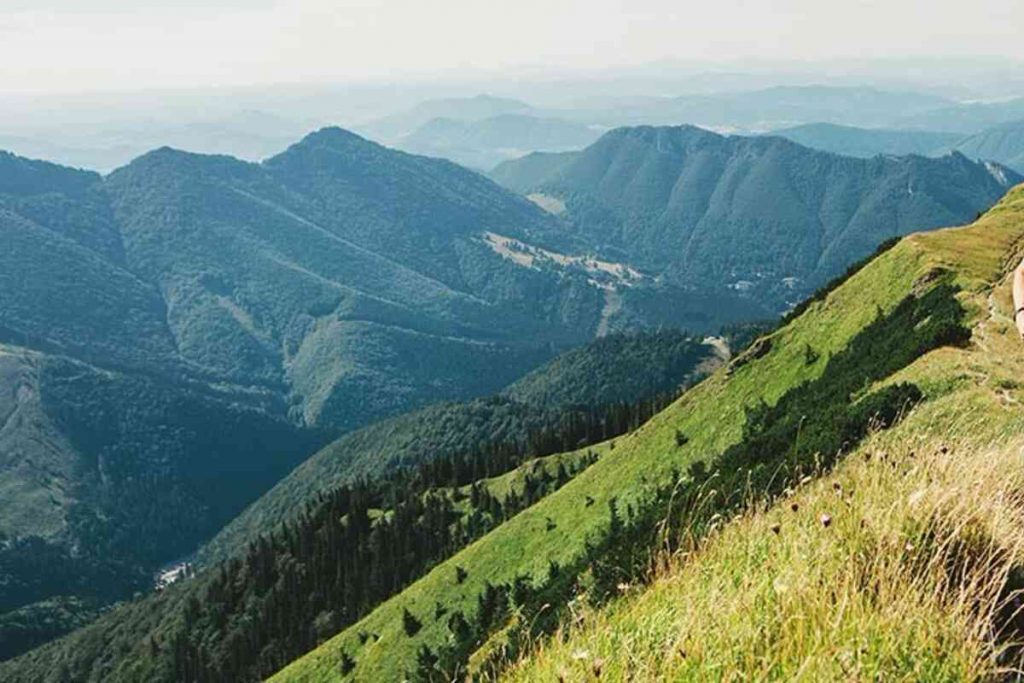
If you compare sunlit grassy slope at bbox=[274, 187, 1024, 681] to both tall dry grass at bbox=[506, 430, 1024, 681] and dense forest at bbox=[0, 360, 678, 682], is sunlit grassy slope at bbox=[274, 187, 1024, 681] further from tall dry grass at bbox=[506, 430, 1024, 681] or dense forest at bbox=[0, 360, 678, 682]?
dense forest at bbox=[0, 360, 678, 682]

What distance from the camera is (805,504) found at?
37.4 ft

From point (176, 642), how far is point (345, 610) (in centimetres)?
4584

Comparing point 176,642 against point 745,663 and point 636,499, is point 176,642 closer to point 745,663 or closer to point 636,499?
point 636,499

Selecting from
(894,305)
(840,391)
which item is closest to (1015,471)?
(840,391)

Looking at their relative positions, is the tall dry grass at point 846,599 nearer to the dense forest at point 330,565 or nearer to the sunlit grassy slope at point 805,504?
the sunlit grassy slope at point 805,504

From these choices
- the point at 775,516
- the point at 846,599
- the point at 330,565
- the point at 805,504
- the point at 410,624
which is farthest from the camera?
the point at 330,565

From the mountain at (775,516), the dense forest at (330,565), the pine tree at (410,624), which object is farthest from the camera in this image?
the dense forest at (330,565)

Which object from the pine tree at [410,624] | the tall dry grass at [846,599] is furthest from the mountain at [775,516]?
the pine tree at [410,624]

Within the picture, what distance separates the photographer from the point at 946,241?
68.2m

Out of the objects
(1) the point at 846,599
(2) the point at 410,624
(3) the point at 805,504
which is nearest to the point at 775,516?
(3) the point at 805,504

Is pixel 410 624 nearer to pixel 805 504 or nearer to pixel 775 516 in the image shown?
pixel 775 516

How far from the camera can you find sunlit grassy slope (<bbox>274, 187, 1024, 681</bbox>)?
7438 mm

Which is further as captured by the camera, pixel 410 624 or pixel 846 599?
pixel 410 624

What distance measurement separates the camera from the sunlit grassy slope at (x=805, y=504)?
7.44 metres
